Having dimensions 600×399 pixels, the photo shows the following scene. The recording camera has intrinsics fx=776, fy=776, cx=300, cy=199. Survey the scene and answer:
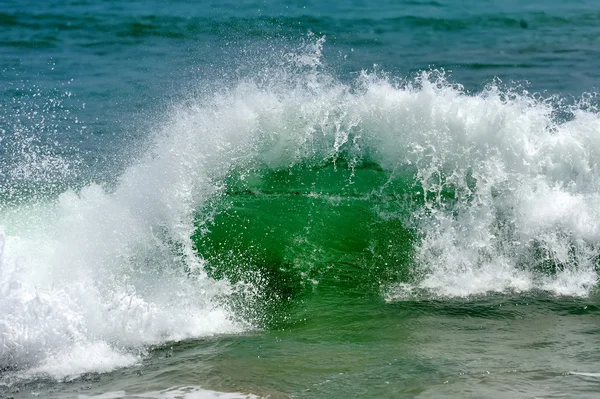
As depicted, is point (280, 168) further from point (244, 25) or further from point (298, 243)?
point (244, 25)

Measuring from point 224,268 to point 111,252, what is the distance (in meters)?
1.13

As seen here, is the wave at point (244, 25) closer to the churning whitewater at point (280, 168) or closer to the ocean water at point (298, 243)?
the ocean water at point (298, 243)

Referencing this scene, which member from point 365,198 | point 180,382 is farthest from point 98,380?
point 365,198

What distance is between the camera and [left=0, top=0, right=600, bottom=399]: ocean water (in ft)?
18.2

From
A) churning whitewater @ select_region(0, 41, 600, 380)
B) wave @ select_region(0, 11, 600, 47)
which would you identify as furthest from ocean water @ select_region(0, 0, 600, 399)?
wave @ select_region(0, 11, 600, 47)

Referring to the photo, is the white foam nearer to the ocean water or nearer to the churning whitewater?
the ocean water

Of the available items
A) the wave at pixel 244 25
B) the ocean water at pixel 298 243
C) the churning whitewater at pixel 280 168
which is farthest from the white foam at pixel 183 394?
the wave at pixel 244 25

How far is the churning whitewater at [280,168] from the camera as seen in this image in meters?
6.29

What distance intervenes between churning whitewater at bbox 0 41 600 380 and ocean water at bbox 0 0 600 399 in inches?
0.9

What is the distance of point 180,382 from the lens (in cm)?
520

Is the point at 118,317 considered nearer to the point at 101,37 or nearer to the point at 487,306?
the point at 487,306

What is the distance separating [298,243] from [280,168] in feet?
5.05

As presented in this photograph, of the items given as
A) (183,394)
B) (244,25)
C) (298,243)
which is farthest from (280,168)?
(244,25)

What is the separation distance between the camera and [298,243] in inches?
332
